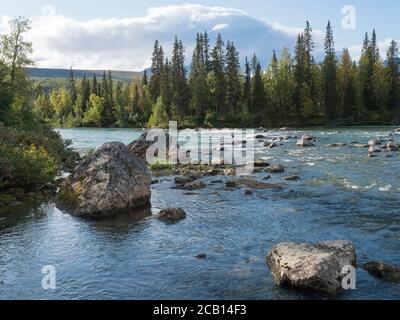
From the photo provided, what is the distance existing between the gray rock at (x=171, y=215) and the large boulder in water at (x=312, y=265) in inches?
267

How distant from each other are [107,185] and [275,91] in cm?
9838

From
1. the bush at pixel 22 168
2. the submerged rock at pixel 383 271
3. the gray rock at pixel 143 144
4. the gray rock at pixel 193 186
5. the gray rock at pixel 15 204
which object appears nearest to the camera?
the submerged rock at pixel 383 271

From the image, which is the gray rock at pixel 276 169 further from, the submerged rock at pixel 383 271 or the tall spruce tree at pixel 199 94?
the tall spruce tree at pixel 199 94

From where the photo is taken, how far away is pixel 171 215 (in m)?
19.7

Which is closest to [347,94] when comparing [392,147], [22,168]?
[392,147]

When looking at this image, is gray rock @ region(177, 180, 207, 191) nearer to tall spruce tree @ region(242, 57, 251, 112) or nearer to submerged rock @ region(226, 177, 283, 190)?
submerged rock @ region(226, 177, 283, 190)

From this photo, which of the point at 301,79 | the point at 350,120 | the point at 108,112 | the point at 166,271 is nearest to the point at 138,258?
the point at 166,271

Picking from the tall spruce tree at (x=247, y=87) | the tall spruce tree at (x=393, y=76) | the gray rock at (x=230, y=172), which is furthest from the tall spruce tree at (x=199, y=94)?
the gray rock at (x=230, y=172)

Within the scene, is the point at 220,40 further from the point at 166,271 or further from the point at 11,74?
the point at 166,271

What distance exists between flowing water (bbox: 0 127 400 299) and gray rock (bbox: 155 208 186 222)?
400 millimetres

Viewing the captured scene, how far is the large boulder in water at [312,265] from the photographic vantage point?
471 inches

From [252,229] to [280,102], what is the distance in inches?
3912

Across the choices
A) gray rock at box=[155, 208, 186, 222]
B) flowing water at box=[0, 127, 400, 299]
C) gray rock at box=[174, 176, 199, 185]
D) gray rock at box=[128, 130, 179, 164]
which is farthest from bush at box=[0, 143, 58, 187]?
gray rock at box=[128, 130, 179, 164]

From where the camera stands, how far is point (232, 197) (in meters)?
24.2
